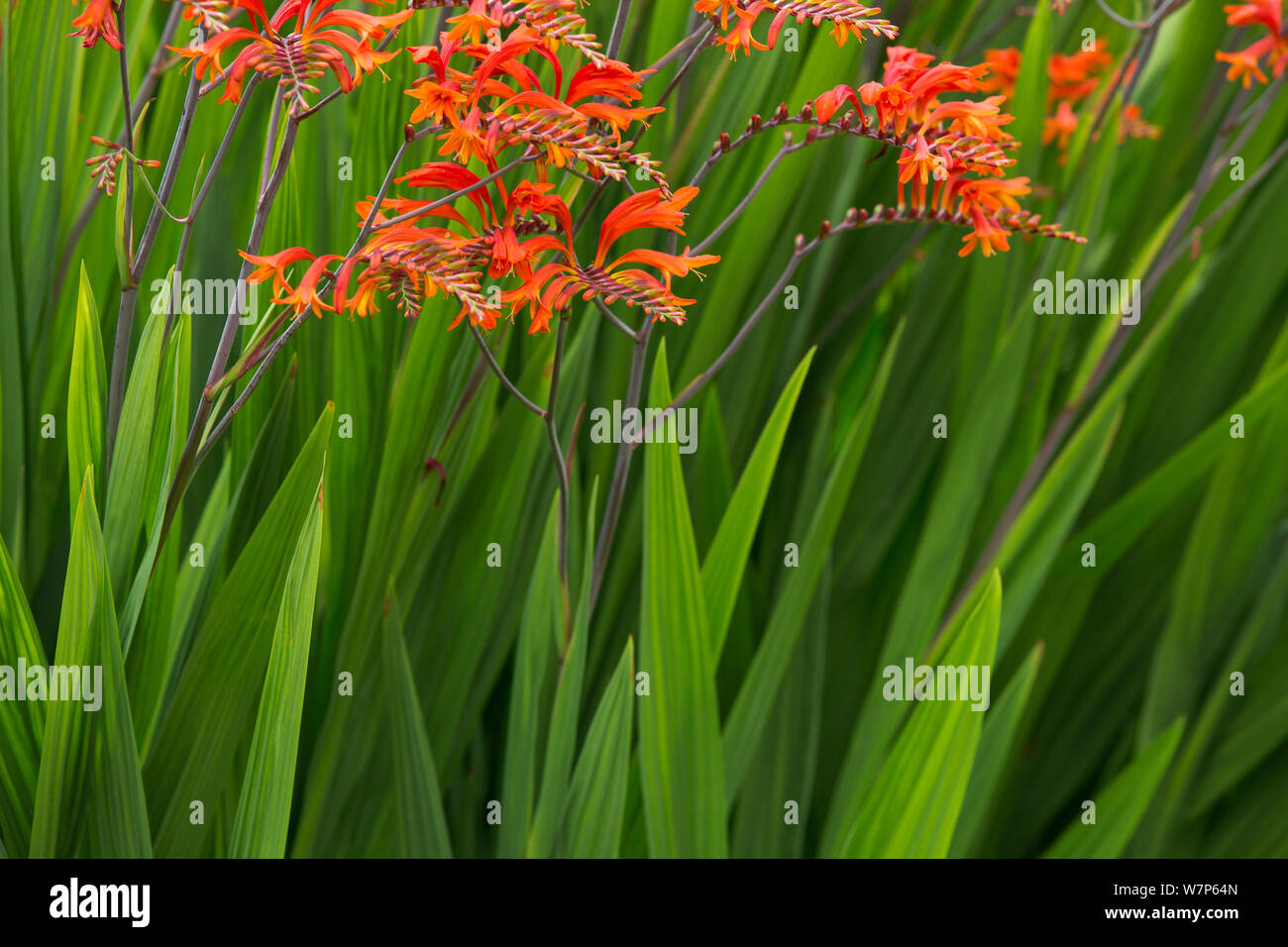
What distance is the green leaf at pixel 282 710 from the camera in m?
0.61

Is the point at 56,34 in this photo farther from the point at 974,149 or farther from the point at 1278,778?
the point at 1278,778

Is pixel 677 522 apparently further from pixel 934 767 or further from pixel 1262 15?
pixel 1262 15

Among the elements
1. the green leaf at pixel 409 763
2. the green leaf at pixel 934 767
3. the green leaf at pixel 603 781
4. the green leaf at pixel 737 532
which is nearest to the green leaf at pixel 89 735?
the green leaf at pixel 409 763

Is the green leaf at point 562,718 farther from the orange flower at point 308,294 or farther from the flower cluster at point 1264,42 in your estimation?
the flower cluster at point 1264,42

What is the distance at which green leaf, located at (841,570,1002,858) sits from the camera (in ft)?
2.29

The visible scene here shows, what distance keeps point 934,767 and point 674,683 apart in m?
0.21

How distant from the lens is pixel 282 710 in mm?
615

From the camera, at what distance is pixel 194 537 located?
803mm

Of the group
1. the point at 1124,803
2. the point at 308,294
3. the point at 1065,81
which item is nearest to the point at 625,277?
the point at 308,294

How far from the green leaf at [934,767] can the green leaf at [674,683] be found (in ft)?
0.44

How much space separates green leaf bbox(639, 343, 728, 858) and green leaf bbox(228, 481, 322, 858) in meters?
0.25

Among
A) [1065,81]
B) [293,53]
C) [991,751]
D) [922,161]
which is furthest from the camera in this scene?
[1065,81]

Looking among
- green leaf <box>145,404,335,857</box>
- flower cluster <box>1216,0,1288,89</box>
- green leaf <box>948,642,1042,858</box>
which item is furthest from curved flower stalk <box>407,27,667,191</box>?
flower cluster <box>1216,0,1288,89</box>

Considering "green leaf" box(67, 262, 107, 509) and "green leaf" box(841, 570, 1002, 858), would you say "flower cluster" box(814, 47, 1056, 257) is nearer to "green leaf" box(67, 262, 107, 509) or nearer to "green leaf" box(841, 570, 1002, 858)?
"green leaf" box(841, 570, 1002, 858)
